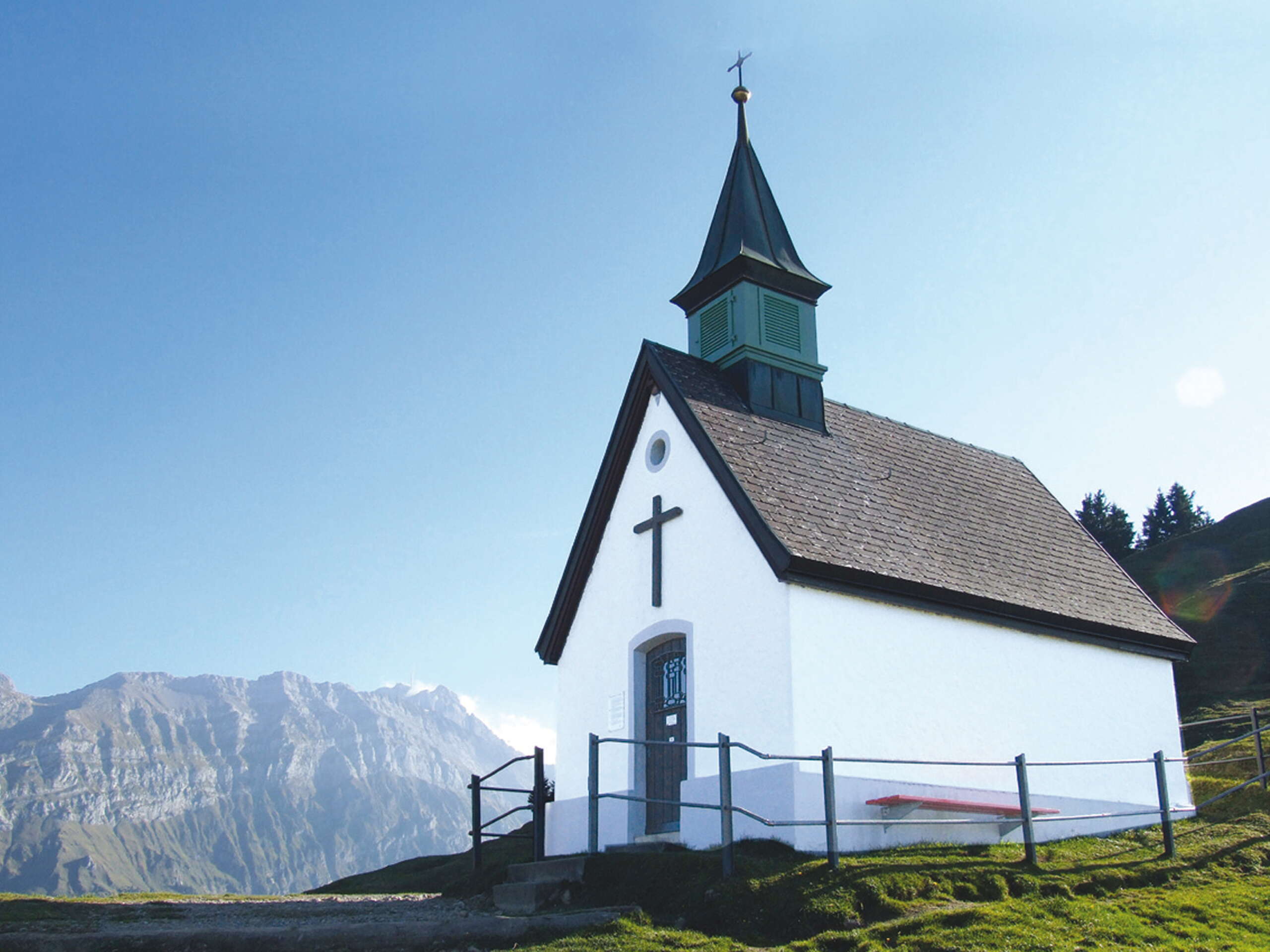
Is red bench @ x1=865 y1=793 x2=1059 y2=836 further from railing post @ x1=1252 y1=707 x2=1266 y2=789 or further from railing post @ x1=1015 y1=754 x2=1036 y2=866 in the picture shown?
railing post @ x1=1252 y1=707 x2=1266 y2=789

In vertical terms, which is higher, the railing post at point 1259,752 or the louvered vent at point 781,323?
the louvered vent at point 781,323

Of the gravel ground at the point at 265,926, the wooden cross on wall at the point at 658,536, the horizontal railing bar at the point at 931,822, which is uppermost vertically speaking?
the wooden cross on wall at the point at 658,536

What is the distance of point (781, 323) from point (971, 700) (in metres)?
6.71

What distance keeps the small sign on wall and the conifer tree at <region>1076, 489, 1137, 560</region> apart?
57416 millimetres

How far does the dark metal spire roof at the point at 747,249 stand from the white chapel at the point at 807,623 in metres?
0.06

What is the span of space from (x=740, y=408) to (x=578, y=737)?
18.1 ft

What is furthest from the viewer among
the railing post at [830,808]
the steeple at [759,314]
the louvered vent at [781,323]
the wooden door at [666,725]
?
the louvered vent at [781,323]

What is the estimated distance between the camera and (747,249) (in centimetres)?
1838

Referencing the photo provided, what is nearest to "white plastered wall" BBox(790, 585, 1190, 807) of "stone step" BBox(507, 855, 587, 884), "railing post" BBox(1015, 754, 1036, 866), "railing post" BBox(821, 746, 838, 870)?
"railing post" BBox(1015, 754, 1036, 866)

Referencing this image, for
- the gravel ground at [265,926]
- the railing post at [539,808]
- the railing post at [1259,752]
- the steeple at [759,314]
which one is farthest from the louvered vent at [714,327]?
the railing post at [1259,752]

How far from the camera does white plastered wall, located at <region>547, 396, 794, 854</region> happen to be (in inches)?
547

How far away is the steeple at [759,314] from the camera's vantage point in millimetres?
17797

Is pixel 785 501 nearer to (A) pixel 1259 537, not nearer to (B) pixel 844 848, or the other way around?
(B) pixel 844 848

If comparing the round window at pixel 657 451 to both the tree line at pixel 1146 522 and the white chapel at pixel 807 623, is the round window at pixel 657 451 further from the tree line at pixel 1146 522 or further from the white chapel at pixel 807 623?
the tree line at pixel 1146 522
